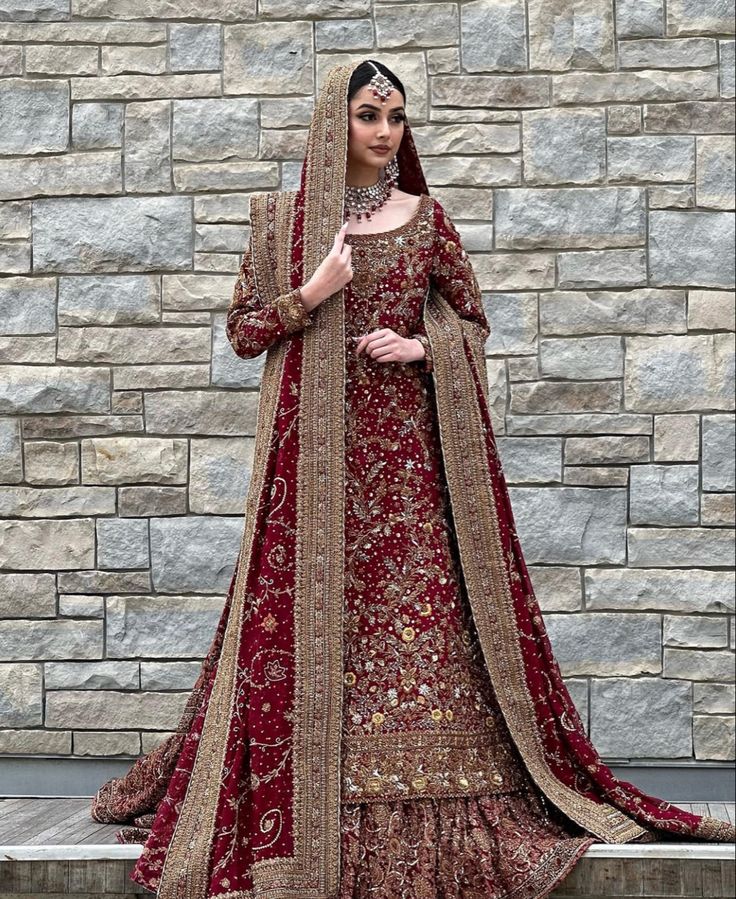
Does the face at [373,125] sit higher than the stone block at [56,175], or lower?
lower

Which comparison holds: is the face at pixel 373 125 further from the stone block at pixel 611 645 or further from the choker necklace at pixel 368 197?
the stone block at pixel 611 645

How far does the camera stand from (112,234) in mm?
3961

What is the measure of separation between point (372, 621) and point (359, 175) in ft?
2.96

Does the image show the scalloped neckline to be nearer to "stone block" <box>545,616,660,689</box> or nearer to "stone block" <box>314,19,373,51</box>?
"stone block" <box>314,19,373,51</box>

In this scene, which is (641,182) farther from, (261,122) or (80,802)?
(80,802)

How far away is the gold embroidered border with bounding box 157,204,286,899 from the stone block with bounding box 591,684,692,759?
Answer: 5.00 feet

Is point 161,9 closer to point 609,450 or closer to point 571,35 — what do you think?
point 571,35

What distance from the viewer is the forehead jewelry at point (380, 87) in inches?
103

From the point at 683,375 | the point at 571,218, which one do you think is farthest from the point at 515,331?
the point at 683,375

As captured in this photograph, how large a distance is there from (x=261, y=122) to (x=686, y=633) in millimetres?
1922

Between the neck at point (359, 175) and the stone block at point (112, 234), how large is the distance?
130 centimetres

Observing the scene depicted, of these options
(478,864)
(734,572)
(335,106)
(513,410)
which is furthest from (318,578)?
(734,572)

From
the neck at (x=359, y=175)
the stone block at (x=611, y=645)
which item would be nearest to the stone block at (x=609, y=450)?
the stone block at (x=611, y=645)

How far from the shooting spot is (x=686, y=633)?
3.80 m
